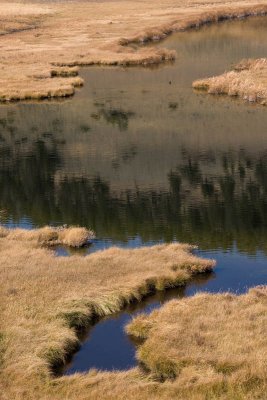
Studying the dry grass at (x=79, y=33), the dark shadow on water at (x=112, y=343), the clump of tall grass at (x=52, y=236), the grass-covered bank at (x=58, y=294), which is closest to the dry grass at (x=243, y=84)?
the dry grass at (x=79, y=33)

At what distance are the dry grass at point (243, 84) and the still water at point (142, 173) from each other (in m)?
1.47

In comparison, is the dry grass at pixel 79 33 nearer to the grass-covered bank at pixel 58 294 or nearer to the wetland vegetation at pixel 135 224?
the wetland vegetation at pixel 135 224

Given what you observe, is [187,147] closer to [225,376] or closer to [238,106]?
[238,106]

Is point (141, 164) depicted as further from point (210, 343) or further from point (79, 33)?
point (79, 33)

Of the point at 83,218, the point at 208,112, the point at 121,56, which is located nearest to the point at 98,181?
the point at 83,218

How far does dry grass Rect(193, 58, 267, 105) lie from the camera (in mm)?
68312

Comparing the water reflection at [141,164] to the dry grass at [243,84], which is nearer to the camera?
the water reflection at [141,164]

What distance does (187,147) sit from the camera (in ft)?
183

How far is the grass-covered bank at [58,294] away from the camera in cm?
2112

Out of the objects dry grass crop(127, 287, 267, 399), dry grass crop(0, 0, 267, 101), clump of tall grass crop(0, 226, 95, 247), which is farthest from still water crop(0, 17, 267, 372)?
dry grass crop(0, 0, 267, 101)

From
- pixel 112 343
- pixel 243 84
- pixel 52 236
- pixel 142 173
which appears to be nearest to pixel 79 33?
A: pixel 243 84

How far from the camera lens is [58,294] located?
2739 cm

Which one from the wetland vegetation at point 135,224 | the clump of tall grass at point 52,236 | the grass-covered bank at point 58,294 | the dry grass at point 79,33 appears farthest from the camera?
the dry grass at point 79,33

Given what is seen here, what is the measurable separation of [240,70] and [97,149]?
94.1 feet
